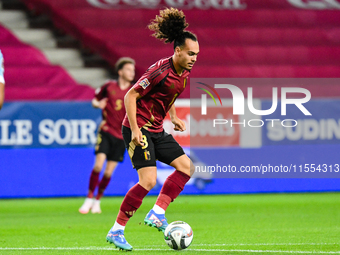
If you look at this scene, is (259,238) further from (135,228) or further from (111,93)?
(111,93)

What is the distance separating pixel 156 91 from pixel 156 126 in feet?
0.94

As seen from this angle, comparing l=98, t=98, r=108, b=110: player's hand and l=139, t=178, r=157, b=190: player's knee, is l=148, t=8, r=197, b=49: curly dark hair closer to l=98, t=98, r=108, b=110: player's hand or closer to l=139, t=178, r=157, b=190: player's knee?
l=139, t=178, r=157, b=190: player's knee

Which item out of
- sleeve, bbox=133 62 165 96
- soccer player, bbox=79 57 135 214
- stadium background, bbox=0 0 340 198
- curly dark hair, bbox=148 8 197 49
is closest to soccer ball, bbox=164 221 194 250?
sleeve, bbox=133 62 165 96

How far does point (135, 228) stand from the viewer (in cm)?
591

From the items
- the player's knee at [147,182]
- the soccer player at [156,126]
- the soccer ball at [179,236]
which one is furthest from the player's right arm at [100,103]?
the soccer ball at [179,236]

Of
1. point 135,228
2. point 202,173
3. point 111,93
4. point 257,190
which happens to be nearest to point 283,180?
point 257,190

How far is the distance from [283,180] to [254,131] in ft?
3.18

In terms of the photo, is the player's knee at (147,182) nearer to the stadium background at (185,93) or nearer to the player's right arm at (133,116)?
the player's right arm at (133,116)

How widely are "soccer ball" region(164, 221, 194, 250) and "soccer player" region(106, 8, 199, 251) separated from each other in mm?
120

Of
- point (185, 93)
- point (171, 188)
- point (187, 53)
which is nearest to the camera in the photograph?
point (187, 53)

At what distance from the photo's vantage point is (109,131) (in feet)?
24.7

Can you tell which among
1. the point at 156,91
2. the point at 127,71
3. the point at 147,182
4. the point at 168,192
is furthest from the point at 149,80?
the point at 127,71

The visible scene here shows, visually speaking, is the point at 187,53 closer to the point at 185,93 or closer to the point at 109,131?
the point at 109,131

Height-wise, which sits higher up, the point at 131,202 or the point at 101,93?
the point at 101,93
